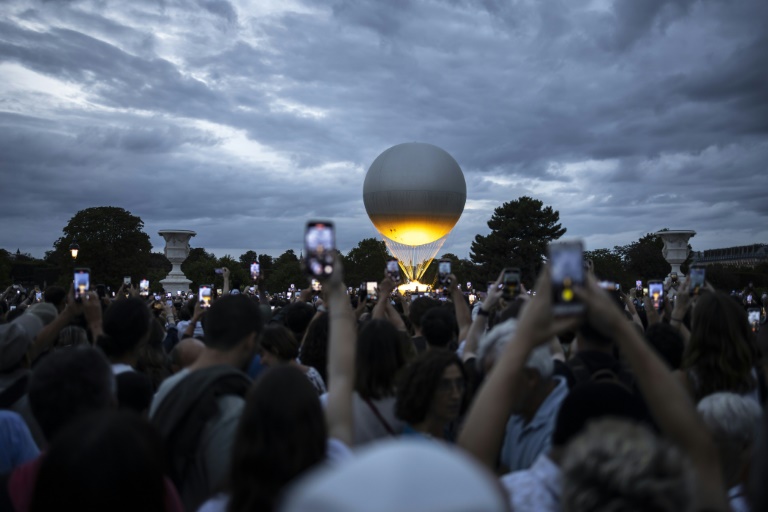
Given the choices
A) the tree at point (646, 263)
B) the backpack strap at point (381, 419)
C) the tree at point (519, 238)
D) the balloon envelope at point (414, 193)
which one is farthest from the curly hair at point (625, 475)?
the tree at point (646, 263)

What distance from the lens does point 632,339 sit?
7.69ft

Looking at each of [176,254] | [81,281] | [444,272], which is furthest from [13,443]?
[176,254]

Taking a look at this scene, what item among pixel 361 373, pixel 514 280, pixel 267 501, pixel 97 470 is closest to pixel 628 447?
pixel 267 501

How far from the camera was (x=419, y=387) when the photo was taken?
3850 millimetres

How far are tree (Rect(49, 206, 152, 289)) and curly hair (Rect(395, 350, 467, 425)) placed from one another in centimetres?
7318

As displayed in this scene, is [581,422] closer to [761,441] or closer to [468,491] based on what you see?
[761,441]

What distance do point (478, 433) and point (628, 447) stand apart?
2.40 ft

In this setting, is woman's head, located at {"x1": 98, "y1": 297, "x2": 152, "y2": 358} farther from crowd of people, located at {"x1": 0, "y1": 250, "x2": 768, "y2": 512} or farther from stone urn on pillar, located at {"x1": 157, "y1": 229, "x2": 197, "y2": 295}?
stone urn on pillar, located at {"x1": 157, "y1": 229, "x2": 197, "y2": 295}

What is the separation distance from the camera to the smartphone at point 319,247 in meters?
3.27

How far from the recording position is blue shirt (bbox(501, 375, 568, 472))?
3.62 meters

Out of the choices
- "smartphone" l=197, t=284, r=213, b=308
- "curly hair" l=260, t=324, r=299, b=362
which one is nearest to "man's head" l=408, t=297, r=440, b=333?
"curly hair" l=260, t=324, r=299, b=362

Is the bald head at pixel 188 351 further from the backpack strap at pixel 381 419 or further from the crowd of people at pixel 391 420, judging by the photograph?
the backpack strap at pixel 381 419

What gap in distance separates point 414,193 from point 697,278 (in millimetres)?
59685

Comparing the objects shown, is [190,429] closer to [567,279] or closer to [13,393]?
[13,393]
